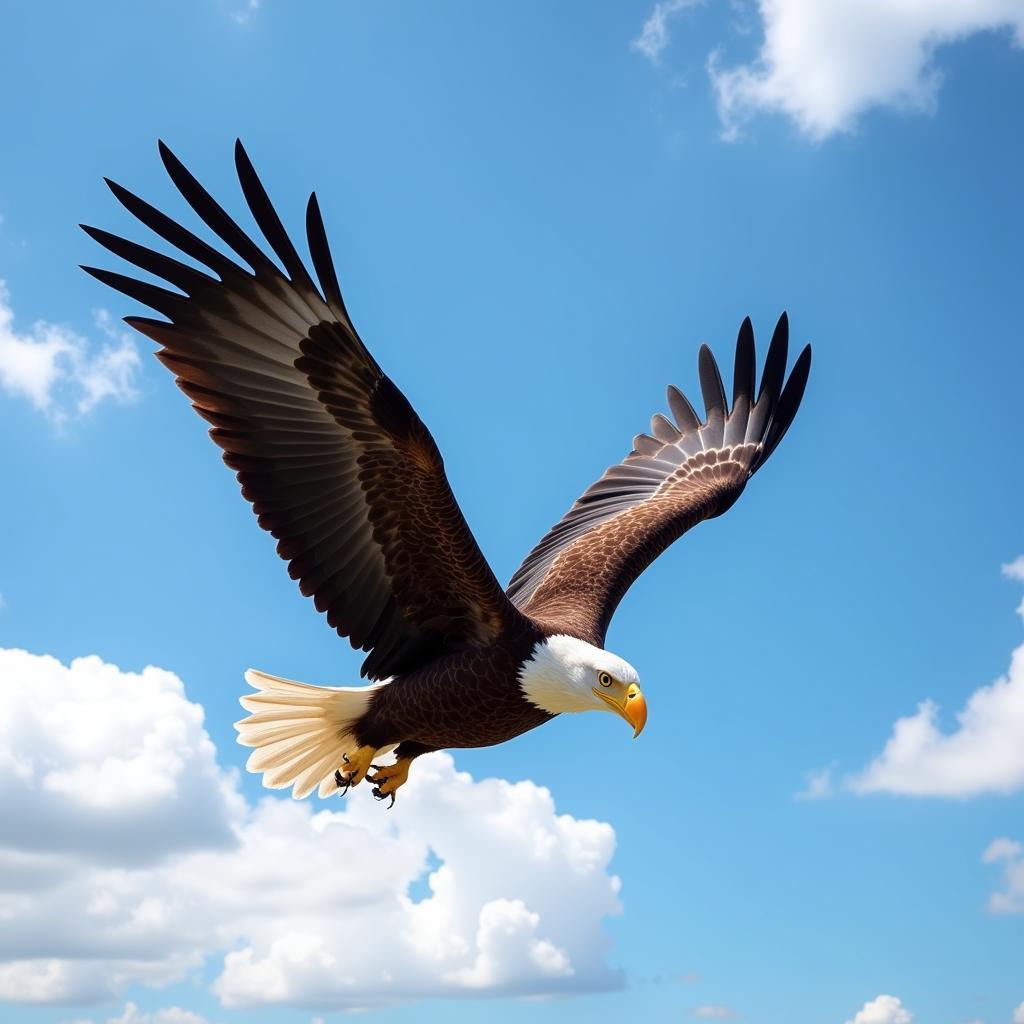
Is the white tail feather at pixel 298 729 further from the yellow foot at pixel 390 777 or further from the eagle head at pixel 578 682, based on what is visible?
the eagle head at pixel 578 682

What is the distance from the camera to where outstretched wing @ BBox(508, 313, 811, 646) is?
8305mm

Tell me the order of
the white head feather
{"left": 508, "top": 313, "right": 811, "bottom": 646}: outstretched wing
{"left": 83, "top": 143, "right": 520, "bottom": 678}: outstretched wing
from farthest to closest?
1. {"left": 508, "top": 313, "right": 811, "bottom": 646}: outstretched wing
2. the white head feather
3. {"left": 83, "top": 143, "right": 520, "bottom": 678}: outstretched wing

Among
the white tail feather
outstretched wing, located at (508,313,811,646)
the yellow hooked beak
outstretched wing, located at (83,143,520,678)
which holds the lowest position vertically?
the yellow hooked beak

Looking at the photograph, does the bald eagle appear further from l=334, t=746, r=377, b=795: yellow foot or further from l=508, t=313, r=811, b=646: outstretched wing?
l=508, t=313, r=811, b=646: outstretched wing

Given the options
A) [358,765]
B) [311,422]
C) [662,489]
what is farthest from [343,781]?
[662,489]

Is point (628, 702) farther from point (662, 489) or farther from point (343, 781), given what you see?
point (662, 489)

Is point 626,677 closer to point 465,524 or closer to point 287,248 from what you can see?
point 465,524

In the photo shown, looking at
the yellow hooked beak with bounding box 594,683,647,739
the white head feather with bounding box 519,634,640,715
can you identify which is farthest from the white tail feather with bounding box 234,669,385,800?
the yellow hooked beak with bounding box 594,683,647,739

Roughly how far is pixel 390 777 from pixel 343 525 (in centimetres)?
149

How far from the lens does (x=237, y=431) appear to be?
20.3 ft

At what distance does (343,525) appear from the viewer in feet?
21.1

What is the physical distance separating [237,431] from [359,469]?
0.59m

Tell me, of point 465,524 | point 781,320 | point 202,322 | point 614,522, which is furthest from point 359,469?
point 781,320

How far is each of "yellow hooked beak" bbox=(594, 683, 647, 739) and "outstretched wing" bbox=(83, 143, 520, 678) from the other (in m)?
0.62
